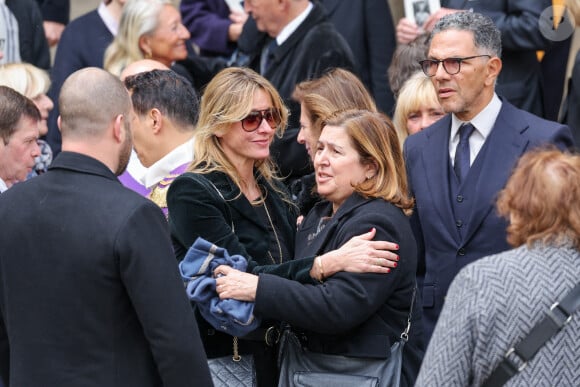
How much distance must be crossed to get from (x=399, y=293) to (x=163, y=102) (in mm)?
1552

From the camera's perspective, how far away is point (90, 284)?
144 inches

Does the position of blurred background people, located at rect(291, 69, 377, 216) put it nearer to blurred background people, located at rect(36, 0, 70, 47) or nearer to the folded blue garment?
the folded blue garment

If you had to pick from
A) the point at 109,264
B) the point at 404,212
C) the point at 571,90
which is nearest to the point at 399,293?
the point at 404,212

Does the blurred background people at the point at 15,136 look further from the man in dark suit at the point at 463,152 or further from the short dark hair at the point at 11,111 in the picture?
the man in dark suit at the point at 463,152

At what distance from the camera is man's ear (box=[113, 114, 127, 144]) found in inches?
152

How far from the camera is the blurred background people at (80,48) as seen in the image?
7844mm

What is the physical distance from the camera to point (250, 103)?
4801mm

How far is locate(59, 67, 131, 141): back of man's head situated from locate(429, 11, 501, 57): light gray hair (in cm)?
192

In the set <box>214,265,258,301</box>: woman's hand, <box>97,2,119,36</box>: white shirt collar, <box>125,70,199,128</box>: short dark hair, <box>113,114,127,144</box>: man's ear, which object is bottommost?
<box>214,265,258,301</box>: woman's hand

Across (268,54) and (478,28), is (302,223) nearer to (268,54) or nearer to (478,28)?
(478,28)

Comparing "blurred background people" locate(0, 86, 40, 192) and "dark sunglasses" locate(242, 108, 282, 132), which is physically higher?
"dark sunglasses" locate(242, 108, 282, 132)

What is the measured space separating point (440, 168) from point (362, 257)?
102cm

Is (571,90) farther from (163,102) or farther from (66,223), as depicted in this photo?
(66,223)

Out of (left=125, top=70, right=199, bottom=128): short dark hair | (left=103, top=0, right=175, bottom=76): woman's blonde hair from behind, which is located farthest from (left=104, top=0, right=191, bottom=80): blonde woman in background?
(left=125, top=70, right=199, bottom=128): short dark hair
